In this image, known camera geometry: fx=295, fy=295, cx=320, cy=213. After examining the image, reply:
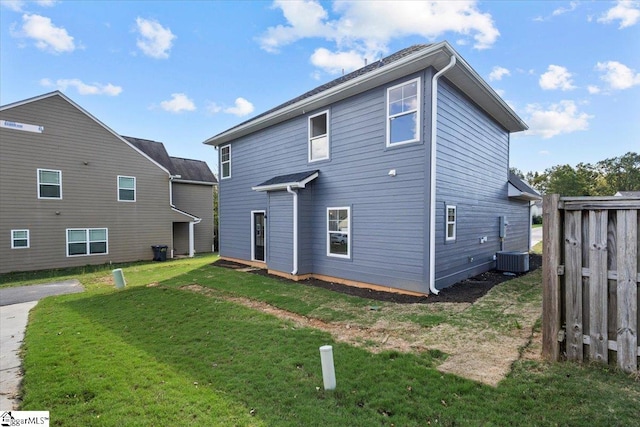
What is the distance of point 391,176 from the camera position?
25.1ft

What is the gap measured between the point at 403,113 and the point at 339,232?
3782mm

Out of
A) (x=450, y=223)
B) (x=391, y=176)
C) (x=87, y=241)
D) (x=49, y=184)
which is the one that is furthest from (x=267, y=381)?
(x=49, y=184)

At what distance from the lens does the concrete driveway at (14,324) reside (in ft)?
11.0

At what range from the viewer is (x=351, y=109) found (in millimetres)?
8617

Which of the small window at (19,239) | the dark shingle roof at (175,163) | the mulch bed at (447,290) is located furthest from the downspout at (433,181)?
the dark shingle roof at (175,163)

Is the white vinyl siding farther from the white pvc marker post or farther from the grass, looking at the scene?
the white pvc marker post

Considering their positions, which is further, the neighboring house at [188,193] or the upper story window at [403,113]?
the neighboring house at [188,193]

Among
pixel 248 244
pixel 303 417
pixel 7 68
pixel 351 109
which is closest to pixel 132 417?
pixel 303 417

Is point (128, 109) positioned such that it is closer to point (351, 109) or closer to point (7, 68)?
point (7, 68)

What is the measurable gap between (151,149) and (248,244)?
12394 mm

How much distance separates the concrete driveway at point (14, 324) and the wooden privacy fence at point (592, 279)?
19.8 ft

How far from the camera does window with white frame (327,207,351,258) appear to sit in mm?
8734

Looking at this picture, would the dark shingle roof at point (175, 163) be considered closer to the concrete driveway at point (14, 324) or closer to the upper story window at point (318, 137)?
the concrete driveway at point (14, 324)

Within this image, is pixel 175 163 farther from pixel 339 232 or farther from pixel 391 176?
pixel 391 176
